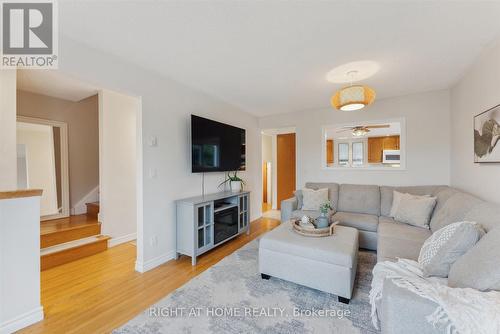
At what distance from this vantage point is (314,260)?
1826mm

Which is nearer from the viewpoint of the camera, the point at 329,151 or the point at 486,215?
the point at 486,215

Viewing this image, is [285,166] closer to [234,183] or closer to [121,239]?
[234,183]

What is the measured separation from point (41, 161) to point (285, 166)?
4.68m

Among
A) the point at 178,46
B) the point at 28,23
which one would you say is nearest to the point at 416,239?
the point at 178,46

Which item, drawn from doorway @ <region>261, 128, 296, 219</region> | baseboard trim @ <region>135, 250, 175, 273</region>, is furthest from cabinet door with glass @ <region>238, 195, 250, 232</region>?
doorway @ <region>261, 128, 296, 219</region>

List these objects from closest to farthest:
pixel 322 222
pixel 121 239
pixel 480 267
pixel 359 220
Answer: pixel 480 267, pixel 322 222, pixel 359 220, pixel 121 239

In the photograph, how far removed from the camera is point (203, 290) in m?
1.91

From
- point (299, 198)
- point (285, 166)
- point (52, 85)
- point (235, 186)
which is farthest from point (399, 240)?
point (52, 85)

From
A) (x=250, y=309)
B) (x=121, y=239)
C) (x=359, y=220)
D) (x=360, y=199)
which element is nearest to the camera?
(x=250, y=309)

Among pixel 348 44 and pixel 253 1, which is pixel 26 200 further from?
pixel 348 44

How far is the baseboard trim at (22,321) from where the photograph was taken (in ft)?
4.60

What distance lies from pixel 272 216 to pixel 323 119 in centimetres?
244

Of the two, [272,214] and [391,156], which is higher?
[391,156]

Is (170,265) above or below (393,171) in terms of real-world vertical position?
below
